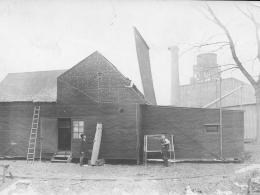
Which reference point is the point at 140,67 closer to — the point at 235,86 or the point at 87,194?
the point at 87,194

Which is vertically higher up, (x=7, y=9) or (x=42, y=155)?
(x=7, y=9)

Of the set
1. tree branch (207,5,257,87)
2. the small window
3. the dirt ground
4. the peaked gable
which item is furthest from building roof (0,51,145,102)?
tree branch (207,5,257,87)

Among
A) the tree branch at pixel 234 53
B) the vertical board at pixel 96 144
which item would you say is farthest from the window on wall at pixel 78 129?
the tree branch at pixel 234 53

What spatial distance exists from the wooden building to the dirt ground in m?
2.75

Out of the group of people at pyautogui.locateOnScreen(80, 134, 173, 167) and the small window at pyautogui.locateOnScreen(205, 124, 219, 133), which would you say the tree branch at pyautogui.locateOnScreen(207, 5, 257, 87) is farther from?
A: the group of people at pyautogui.locateOnScreen(80, 134, 173, 167)

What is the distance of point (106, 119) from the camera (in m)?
18.6

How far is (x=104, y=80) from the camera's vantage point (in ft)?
61.2

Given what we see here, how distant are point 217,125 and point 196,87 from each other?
68.3 ft

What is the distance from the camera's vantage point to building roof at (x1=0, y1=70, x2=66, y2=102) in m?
20.6

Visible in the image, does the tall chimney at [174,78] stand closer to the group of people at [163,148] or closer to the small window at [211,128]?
the small window at [211,128]

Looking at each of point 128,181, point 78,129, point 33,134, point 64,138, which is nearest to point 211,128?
point 78,129

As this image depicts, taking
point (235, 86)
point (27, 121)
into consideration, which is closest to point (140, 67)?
point (27, 121)

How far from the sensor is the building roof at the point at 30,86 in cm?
2064

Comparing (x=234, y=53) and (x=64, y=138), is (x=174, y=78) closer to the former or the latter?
(x=234, y=53)
